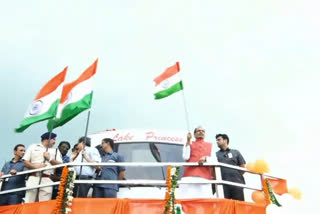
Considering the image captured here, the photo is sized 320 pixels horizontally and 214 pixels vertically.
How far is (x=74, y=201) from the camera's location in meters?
6.69

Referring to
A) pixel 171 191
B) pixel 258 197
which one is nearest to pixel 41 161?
pixel 171 191

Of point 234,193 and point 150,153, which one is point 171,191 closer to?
point 234,193

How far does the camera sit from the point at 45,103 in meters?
8.52

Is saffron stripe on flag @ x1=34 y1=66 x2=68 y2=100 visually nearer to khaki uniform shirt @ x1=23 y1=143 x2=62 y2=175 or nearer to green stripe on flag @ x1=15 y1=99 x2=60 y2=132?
green stripe on flag @ x1=15 y1=99 x2=60 y2=132

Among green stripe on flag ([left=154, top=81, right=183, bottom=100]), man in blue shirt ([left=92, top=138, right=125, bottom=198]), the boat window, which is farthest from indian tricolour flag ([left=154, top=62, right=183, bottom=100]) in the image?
man in blue shirt ([left=92, top=138, right=125, bottom=198])

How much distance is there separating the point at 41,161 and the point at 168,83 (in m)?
3.40

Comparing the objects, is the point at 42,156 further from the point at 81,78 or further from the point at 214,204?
the point at 214,204

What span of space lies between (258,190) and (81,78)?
175 inches

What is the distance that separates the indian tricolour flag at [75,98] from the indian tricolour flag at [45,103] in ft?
0.46

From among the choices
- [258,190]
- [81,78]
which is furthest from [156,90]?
[258,190]

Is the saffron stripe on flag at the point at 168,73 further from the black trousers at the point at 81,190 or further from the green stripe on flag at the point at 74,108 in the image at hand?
the black trousers at the point at 81,190

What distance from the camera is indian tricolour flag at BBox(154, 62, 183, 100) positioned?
897 centimetres

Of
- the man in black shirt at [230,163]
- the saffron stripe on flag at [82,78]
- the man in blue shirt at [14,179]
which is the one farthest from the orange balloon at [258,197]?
the man in blue shirt at [14,179]

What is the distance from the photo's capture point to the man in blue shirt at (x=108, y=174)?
22.7 ft
